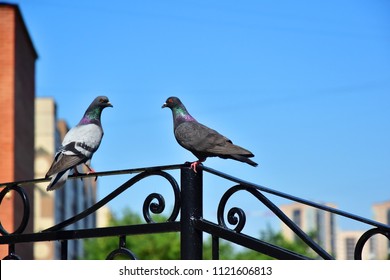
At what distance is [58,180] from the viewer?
483 centimetres

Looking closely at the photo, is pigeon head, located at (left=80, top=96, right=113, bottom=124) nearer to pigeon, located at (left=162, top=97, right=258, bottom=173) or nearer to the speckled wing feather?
pigeon, located at (left=162, top=97, right=258, bottom=173)

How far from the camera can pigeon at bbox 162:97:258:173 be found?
502cm

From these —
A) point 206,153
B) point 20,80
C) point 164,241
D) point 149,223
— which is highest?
point 20,80

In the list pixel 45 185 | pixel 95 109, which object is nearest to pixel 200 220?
pixel 95 109

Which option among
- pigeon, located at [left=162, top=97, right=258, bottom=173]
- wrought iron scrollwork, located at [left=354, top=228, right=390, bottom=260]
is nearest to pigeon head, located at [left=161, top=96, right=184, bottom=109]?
pigeon, located at [left=162, top=97, right=258, bottom=173]

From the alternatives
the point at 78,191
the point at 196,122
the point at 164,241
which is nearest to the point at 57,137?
the point at 78,191

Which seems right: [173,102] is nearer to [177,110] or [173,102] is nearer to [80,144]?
[177,110]

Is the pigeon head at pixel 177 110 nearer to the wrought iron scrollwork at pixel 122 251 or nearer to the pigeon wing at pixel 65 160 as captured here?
the pigeon wing at pixel 65 160

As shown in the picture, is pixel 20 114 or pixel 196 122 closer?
pixel 196 122

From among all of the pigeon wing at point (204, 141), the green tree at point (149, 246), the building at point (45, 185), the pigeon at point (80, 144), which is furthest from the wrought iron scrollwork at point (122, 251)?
the building at point (45, 185)

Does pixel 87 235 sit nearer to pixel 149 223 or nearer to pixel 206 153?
pixel 149 223
